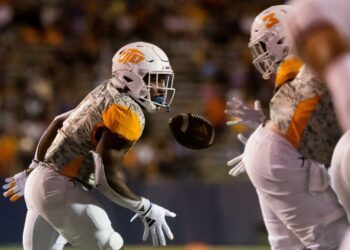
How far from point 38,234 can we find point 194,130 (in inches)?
43.5

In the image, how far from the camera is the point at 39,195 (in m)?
5.23

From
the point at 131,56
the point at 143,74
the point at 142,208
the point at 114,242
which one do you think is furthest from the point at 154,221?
the point at 131,56

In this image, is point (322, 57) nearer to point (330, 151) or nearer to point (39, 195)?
point (330, 151)

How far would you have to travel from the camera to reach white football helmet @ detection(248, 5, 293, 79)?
5.05 meters

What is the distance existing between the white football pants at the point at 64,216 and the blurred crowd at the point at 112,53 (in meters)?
5.49

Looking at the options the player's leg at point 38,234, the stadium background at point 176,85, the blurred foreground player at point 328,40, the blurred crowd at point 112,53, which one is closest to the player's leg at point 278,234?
the player's leg at point 38,234

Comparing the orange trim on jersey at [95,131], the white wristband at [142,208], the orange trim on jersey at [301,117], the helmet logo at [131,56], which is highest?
the helmet logo at [131,56]

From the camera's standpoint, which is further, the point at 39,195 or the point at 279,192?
the point at 39,195

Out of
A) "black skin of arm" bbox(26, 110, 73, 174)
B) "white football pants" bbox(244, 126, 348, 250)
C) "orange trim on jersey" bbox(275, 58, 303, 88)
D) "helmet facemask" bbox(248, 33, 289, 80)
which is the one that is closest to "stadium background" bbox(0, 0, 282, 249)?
"black skin of arm" bbox(26, 110, 73, 174)

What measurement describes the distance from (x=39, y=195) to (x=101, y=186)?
419mm

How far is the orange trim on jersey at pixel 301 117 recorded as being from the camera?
467 cm

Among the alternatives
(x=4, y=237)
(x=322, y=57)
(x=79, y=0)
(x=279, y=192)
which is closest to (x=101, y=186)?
(x=279, y=192)

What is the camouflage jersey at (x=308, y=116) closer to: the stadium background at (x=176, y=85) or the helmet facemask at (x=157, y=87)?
the helmet facemask at (x=157, y=87)

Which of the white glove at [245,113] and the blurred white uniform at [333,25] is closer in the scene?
the blurred white uniform at [333,25]
